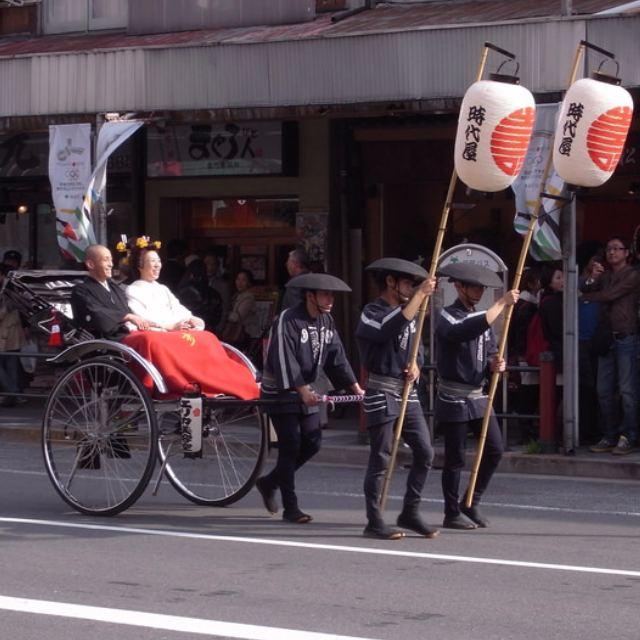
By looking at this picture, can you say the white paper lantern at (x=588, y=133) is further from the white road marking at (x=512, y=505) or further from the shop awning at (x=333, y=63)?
the white road marking at (x=512, y=505)

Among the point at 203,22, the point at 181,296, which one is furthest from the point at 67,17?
the point at 181,296

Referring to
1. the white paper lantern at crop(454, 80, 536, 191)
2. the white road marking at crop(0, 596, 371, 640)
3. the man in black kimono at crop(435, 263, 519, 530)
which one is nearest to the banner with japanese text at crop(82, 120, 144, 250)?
the white paper lantern at crop(454, 80, 536, 191)

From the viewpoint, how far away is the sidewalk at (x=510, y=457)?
12.7 meters

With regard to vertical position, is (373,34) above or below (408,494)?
above

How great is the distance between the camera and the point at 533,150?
43.1 feet

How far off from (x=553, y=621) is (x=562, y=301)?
6.96 meters

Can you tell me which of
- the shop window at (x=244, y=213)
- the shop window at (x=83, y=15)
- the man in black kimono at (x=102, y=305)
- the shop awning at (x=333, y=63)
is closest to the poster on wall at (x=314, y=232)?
the shop window at (x=244, y=213)

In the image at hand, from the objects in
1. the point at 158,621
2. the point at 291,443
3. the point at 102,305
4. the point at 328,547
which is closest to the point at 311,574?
the point at 328,547

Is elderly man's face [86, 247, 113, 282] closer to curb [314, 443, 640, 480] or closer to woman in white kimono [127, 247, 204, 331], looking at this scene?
woman in white kimono [127, 247, 204, 331]

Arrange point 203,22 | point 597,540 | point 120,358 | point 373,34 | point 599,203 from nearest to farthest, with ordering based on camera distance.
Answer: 1. point 597,540
2. point 120,358
3. point 373,34
4. point 599,203
5. point 203,22

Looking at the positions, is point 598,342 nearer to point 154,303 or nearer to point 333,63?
point 333,63

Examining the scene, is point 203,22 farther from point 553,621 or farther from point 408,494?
point 553,621

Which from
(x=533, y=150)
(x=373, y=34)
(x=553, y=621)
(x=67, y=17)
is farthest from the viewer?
(x=67, y=17)

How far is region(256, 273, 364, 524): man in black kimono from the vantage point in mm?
9477
